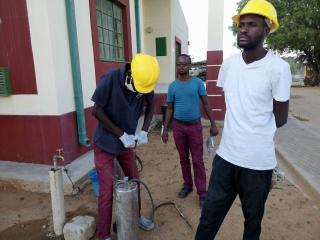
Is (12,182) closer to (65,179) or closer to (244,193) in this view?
(65,179)

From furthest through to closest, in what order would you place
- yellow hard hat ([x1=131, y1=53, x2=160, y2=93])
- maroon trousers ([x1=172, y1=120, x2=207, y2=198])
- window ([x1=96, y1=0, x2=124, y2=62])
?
window ([x1=96, y1=0, x2=124, y2=62]), maroon trousers ([x1=172, y1=120, x2=207, y2=198]), yellow hard hat ([x1=131, y1=53, x2=160, y2=93])

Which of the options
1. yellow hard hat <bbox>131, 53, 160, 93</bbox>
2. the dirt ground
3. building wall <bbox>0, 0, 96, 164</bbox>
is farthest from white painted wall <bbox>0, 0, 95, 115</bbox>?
yellow hard hat <bbox>131, 53, 160, 93</bbox>

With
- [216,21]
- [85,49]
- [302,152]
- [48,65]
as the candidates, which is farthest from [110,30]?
[302,152]

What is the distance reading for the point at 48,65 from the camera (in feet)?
12.7

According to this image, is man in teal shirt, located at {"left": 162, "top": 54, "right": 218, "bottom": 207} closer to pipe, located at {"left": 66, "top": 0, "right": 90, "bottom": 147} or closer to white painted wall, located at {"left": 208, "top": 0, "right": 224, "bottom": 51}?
pipe, located at {"left": 66, "top": 0, "right": 90, "bottom": 147}

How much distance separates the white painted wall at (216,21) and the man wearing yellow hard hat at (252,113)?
573 centimetres

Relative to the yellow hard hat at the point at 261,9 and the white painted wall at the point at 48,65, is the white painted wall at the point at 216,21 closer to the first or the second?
the white painted wall at the point at 48,65

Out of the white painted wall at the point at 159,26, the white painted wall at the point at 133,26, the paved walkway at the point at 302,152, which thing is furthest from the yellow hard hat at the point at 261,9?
the white painted wall at the point at 159,26

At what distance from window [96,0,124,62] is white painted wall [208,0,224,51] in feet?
8.32

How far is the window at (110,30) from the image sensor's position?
551cm

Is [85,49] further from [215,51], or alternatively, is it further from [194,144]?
[215,51]

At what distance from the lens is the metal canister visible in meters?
2.47

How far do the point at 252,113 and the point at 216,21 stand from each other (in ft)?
20.3

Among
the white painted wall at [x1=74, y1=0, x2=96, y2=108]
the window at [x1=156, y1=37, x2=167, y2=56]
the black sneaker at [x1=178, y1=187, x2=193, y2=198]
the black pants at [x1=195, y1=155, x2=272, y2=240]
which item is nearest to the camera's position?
the black pants at [x1=195, y1=155, x2=272, y2=240]
